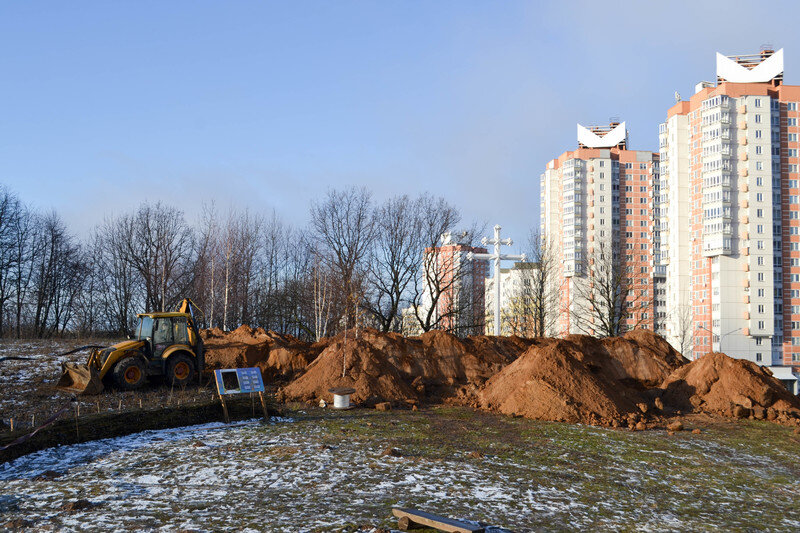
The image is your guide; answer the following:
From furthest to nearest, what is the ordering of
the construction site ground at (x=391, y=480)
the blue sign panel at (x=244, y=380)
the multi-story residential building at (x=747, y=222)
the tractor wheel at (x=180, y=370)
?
the multi-story residential building at (x=747, y=222), the tractor wheel at (x=180, y=370), the blue sign panel at (x=244, y=380), the construction site ground at (x=391, y=480)

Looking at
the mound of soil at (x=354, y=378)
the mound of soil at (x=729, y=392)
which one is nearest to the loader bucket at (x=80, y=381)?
the mound of soil at (x=354, y=378)

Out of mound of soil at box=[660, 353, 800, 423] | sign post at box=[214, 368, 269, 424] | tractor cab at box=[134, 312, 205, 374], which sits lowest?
mound of soil at box=[660, 353, 800, 423]

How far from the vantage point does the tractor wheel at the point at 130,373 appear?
17.7m

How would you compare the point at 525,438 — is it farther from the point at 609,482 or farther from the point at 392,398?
the point at 392,398

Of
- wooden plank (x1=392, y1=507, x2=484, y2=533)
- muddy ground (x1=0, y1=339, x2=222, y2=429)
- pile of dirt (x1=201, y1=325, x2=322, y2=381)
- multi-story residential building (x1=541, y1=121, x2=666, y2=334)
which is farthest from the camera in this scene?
multi-story residential building (x1=541, y1=121, x2=666, y2=334)

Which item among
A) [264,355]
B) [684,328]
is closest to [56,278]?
[264,355]

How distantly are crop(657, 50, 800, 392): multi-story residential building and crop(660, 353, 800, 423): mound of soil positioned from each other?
144 ft

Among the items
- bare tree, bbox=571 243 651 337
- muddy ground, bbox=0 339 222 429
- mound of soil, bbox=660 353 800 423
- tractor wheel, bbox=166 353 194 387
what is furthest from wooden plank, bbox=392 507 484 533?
bare tree, bbox=571 243 651 337

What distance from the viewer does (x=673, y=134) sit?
66.6 m

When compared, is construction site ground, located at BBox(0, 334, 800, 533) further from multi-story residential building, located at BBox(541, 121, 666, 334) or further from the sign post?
multi-story residential building, located at BBox(541, 121, 666, 334)

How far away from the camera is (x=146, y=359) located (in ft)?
60.8

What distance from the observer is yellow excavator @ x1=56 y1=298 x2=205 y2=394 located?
17734 mm

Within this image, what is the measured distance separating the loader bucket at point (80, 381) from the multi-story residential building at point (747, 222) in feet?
191

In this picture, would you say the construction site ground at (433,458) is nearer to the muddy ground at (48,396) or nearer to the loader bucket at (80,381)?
the muddy ground at (48,396)
